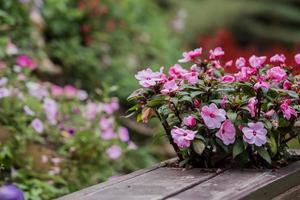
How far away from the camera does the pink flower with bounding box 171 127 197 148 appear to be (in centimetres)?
196

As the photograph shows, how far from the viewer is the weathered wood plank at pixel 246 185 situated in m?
1.77

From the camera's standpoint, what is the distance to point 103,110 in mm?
3688

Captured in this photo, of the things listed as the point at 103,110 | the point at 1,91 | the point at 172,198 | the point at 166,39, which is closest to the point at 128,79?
the point at 166,39

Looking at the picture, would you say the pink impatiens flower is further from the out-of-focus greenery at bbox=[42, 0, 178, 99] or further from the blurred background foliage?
the out-of-focus greenery at bbox=[42, 0, 178, 99]

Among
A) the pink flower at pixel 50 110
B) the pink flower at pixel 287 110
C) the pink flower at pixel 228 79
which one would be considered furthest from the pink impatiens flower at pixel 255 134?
the pink flower at pixel 50 110

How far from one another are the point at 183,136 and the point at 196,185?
18 centimetres

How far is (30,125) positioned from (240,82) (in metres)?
1.65

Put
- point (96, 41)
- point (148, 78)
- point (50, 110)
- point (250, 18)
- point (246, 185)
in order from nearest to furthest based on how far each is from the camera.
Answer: point (246, 185) < point (148, 78) < point (50, 110) < point (96, 41) < point (250, 18)

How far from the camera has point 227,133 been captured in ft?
6.49

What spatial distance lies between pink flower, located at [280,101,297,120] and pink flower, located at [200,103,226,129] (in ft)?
0.73

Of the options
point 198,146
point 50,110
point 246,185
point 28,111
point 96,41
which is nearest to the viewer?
point 246,185

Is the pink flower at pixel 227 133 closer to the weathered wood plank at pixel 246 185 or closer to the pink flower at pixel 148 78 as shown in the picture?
the weathered wood plank at pixel 246 185

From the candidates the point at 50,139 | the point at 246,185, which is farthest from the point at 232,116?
the point at 50,139

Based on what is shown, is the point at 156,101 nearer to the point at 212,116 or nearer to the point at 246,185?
the point at 212,116
